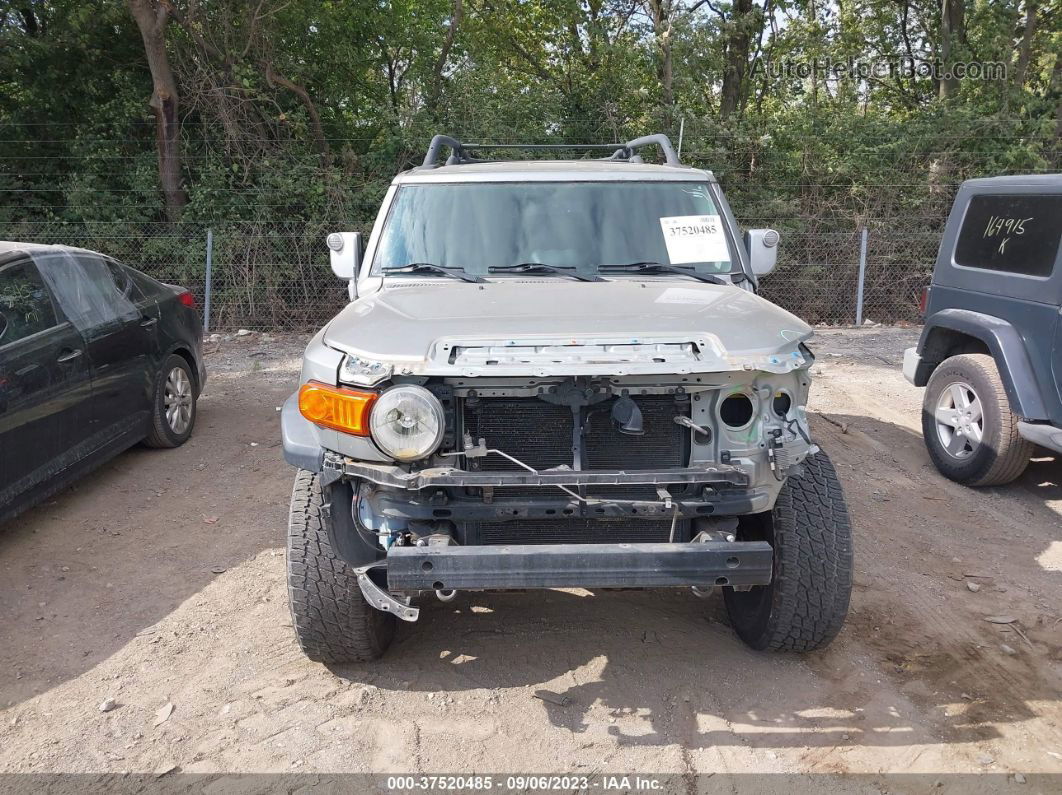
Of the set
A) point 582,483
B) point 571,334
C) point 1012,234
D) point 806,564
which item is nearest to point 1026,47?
point 1012,234

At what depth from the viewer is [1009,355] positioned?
522 centimetres

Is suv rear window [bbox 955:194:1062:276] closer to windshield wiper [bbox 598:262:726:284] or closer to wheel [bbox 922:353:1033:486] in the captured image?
wheel [bbox 922:353:1033:486]

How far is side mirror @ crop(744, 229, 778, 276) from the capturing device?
441 centimetres

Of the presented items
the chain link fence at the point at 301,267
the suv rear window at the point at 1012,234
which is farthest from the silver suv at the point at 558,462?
the chain link fence at the point at 301,267

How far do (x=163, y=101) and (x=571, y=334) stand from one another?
11061 millimetres

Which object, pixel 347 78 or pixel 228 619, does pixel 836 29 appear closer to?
pixel 347 78

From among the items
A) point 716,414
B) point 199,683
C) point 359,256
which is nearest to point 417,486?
point 716,414

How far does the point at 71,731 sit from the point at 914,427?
643cm

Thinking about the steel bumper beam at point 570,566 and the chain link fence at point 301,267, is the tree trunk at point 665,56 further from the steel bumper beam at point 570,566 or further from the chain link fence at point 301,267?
the steel bumper beam at point 570,566

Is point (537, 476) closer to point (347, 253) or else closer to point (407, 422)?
point (407, 422)

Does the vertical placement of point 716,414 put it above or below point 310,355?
below

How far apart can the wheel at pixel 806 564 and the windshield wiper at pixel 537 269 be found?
1403mm

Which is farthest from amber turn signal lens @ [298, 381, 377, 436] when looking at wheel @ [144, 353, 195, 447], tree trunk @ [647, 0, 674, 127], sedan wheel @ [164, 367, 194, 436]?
tree trunk @ [647, 0, 674, 127]

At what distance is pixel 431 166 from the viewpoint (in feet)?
17.1
